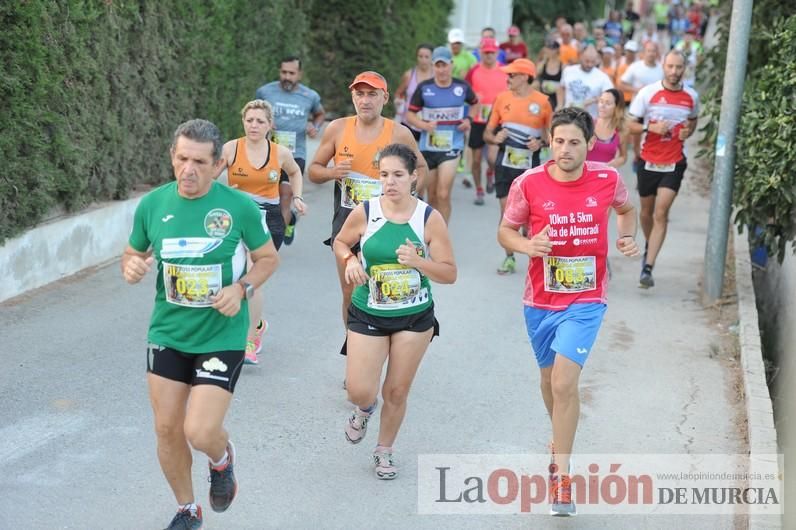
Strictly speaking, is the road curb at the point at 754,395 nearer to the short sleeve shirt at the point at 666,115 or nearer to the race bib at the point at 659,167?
the race bib at the point at 659,167

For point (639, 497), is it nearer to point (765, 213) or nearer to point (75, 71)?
point (765, 213)

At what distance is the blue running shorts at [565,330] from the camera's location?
5781 mm

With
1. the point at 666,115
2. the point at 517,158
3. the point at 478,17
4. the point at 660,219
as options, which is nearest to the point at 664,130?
the point at 666,115

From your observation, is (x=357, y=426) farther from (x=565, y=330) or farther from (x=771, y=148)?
(x=771, y=148)

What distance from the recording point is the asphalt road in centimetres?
582

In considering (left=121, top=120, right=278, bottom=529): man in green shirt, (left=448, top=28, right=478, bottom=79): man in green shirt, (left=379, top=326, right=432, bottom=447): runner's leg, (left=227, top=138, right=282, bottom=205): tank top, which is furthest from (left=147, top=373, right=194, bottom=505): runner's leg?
(left=448, top=28, right=478, bottom=79): man in green shirt

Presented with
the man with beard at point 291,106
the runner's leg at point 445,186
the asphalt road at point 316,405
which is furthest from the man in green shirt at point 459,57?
the asphalt road at point 316,405

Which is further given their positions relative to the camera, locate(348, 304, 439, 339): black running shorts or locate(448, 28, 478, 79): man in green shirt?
locate(448, 28, 478, 79): man in green shirt

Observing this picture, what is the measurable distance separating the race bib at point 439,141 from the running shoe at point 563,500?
7.01m

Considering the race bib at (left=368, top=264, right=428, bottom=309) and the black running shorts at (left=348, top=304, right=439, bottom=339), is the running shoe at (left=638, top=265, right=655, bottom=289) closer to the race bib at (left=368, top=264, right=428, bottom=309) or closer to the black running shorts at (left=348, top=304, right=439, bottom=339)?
the black running shorts at (left=348, top=304, right=439, bottom=339)

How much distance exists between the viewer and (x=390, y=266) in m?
5.98

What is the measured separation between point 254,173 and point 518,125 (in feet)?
13.0

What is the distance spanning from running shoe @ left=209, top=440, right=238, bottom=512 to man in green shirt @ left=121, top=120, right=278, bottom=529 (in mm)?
65

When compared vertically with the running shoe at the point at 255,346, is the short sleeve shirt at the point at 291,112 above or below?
above
